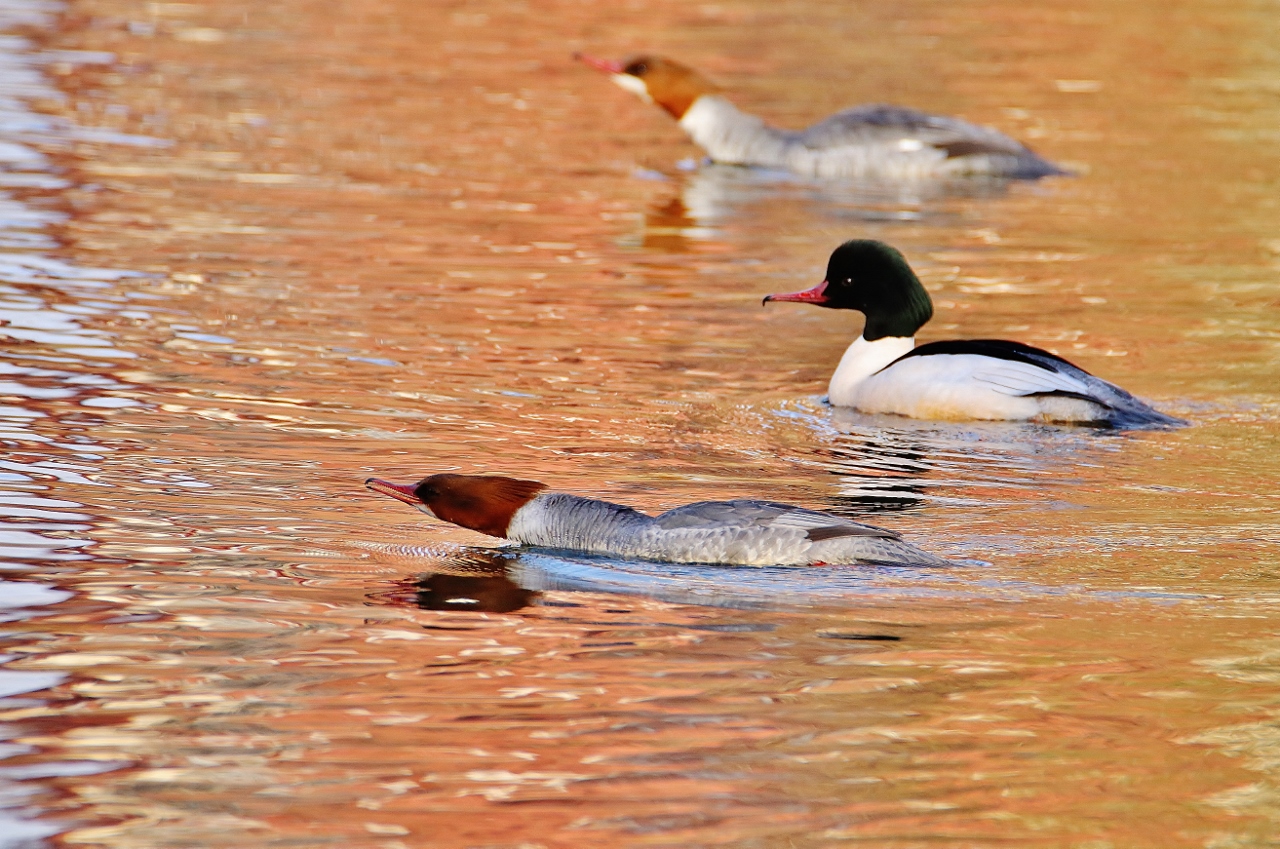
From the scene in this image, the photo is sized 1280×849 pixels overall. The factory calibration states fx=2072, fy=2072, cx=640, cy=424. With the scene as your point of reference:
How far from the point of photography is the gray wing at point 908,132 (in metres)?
17.8

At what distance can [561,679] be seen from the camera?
5.93 meters

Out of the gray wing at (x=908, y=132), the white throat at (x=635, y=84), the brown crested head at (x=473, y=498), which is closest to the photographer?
the brown crested head at (x=473, y=498)

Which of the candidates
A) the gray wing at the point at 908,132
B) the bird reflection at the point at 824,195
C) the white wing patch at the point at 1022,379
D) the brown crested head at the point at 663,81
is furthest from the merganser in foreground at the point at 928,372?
the brown crested head at the point at 663,81

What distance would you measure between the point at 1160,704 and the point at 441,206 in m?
10.7

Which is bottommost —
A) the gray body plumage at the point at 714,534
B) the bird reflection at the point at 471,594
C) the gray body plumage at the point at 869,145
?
the bird reflection at the point at 471,594

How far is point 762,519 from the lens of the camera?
707cm

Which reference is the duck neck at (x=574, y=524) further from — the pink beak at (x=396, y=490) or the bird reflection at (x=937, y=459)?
the bird reflection at (x=937, y=459)

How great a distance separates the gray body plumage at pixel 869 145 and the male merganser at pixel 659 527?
36.7ft

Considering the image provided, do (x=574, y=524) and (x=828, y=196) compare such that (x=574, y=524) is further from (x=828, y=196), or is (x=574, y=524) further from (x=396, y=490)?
(x=828, y=196)

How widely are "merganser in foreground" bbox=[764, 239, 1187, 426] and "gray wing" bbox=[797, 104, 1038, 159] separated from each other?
720 cm

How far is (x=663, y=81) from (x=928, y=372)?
9.31 metres

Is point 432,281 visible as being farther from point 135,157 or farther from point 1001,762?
point 1001,762

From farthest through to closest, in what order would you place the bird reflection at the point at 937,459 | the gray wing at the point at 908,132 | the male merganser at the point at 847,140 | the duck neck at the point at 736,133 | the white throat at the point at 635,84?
1. the white throat at the point at 635,84
2. the duck neck at the point at 736,133
3. the male merganser at the point at 847,140
4. the gray wing at the point at 908,132
5. the bird reflection at the point at 937,459

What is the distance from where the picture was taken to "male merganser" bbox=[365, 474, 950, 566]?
6992 millimetres
